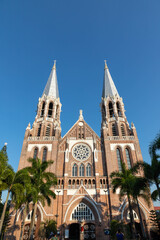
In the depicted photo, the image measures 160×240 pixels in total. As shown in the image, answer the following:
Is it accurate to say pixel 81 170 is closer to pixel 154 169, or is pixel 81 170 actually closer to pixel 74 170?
pixel 74 170

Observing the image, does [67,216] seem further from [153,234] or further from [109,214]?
[153,234]

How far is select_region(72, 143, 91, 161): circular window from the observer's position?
3300 cm

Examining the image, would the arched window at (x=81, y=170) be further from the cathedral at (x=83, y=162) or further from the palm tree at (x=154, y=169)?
the palm tree at (x=154, y=169)

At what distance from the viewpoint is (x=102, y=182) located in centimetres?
2923

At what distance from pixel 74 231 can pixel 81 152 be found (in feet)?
41.9

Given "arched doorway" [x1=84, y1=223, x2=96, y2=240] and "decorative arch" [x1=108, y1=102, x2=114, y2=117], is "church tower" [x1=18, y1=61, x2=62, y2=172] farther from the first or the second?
"decorative arch" [x1=108, y1=102, x2=114, y2=117]

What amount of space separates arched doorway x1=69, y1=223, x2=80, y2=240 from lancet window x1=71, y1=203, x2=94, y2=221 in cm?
110

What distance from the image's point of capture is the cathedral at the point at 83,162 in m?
26.0

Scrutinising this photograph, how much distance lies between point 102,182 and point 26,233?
528 inches

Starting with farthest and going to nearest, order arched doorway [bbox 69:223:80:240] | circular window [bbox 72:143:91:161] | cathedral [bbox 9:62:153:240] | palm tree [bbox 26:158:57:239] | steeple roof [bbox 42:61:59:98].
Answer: steeple roof [bbox 42:61:59:98]
circular window [bbox 72:143:91:161]
cathedral [bbox 9:62:153:240]
arched doorway [bbox 69:223:80:240]
palm tree [bbox 26:158:57:239]

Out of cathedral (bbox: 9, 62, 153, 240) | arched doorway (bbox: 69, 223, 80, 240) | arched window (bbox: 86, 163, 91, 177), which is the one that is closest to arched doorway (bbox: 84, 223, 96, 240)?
cathedral (bbox: 9, 62, 153, 240)

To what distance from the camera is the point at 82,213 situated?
2703 centimetres

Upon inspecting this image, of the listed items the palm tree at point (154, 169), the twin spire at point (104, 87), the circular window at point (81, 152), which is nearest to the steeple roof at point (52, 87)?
the twin spire at point (104, 87)

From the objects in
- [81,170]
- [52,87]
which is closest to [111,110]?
[52,87]
